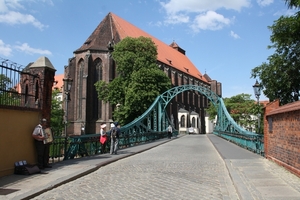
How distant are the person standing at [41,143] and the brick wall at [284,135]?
7133mm

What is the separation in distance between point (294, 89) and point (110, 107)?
32.8 m

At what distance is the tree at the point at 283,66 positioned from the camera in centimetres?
1836

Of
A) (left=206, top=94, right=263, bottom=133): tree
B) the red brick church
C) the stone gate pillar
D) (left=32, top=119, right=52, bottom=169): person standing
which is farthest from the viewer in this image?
(left=206, top=94, right=263, bottom=133): tree

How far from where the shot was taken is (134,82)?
39.3 meters

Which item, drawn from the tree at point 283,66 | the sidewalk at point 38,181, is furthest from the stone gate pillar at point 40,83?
the tree at point 283,66

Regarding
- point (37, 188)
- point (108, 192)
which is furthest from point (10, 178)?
point (108, 192)

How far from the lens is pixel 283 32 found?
18375 mm

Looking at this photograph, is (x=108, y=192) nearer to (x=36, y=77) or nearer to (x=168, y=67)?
(x=36, y=77)

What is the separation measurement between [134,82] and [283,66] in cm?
2141

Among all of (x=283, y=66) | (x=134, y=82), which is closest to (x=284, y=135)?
(x=283, y=66)

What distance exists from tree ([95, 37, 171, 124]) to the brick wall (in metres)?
26.4

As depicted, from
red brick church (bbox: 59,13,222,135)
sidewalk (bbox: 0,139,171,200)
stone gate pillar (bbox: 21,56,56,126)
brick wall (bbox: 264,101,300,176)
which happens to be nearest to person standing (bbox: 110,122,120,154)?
sidewalk (bbox: 0,139,171,200)

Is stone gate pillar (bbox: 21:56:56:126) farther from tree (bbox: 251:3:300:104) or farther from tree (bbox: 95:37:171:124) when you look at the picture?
tree (bbox: 95:37:171:124)

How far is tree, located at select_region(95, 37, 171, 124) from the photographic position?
3894cm
